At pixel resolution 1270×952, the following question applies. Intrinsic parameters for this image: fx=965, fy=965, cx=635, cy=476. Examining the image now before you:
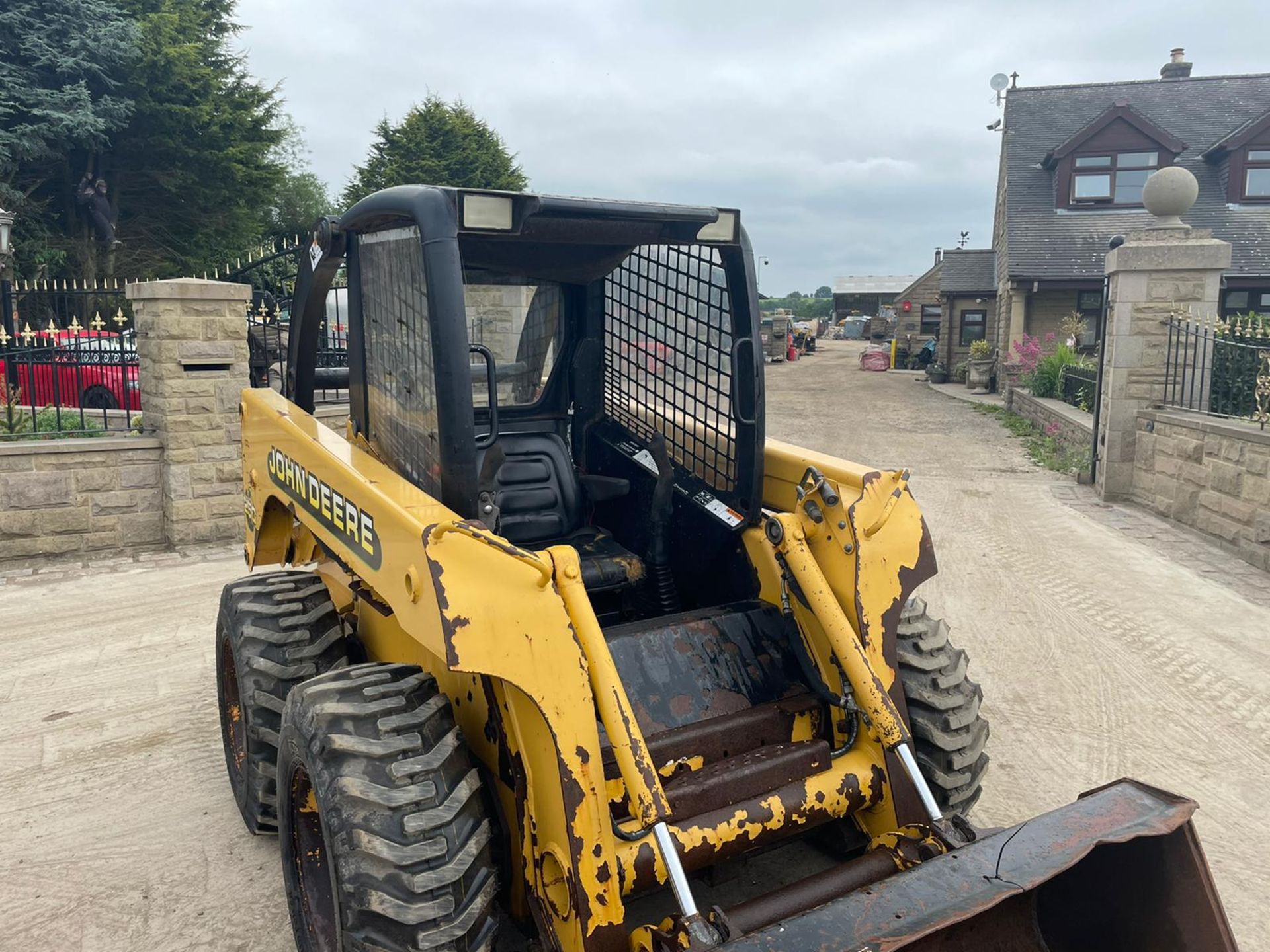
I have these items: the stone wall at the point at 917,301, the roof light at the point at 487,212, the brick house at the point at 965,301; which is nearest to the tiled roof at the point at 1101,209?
the brick house at the point at 965,301

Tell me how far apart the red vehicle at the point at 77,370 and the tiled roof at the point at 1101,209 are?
18.1 m

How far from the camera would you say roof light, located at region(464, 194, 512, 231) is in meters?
2.62

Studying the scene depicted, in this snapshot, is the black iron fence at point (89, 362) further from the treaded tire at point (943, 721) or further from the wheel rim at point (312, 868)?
the treaded tire at point (943, 721)

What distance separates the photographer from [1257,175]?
2106 cm

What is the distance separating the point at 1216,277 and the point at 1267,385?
2.04m

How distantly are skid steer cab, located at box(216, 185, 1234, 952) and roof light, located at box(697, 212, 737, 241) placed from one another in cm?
1

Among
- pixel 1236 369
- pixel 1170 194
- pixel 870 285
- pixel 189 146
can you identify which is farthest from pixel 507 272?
pixel 870 285

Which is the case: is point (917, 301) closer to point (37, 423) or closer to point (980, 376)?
point (980, 376)

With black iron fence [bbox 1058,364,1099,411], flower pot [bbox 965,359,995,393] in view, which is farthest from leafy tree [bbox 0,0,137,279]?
flower pot [bbox 965,359,995,393]

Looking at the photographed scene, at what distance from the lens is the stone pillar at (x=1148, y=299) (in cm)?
898

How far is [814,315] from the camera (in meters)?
87.8

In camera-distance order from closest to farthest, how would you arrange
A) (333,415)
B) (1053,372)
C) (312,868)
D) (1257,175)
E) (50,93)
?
(312,868)
(333,415)
(1053,372)
(1257,175)
(50,93)

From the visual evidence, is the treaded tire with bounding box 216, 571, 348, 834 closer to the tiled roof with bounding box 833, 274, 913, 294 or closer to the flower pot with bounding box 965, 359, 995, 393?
A: the flower pot with bounding box 965, 359, 995, 393

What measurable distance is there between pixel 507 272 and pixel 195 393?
16.0 ft
